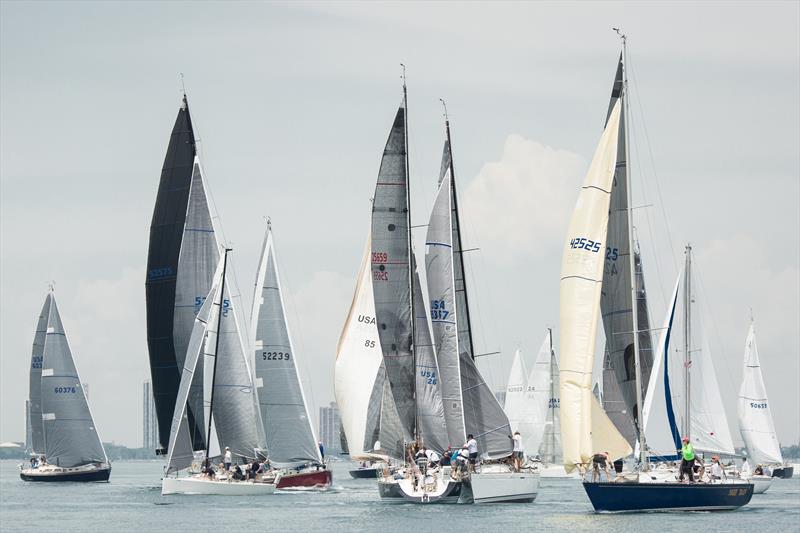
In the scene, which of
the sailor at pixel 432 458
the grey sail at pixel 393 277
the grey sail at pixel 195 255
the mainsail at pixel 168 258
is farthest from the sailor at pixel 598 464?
the mainsail at pixel 168 258

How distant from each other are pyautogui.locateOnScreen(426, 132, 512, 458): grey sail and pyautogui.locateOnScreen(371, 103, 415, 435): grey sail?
103 centimetres

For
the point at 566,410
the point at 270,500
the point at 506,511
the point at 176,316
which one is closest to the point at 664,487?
the point at 566,410

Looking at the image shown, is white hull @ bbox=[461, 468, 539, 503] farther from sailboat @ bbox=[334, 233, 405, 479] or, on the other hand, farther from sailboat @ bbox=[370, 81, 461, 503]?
sailboat @ bbox=[334, 233, 405, 479]

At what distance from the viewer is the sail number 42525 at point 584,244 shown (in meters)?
40.7

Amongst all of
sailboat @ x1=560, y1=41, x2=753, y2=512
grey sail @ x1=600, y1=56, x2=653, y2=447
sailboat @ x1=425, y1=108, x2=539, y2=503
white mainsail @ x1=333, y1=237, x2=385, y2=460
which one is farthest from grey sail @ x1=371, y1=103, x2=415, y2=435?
sailboat @ x1=560, y1=41, x2=753, y2=512

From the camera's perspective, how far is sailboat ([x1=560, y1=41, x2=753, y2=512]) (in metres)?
39.6

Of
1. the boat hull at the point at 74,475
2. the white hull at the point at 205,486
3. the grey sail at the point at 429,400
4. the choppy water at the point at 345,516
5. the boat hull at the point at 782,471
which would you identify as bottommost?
the choppy water at the point at 345,516

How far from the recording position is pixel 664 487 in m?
39.4

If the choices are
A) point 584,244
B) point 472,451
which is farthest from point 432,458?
point 584,244

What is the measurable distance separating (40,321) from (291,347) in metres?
23.3

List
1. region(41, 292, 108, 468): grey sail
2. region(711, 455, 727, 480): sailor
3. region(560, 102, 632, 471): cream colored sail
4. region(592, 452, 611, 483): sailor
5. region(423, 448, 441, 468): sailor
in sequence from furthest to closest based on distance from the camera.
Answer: region(41, 292, 108, 468): grey sail, region(423, 448, 441, 468): sailor, region(711, 455, 727, 480): sailor, region(560, 102, 632, 471): cream colored sail, region(592, 452, 611, 483): sailor

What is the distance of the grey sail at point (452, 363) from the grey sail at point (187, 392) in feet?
36.7

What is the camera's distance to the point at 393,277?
47.5m

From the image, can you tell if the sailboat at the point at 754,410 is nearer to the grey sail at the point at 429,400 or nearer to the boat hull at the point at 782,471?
the boat hull at the point at 782,471
